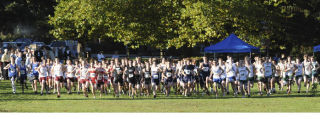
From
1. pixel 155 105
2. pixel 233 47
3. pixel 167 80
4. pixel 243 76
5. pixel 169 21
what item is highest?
pixel 169 21

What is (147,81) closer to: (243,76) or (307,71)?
(243,76)

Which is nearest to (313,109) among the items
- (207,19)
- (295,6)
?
(207,19)

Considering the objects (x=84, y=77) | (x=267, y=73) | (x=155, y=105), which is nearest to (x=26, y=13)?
(x=84, y=77)

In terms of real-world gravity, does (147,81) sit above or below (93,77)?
below

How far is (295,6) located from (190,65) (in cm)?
2885

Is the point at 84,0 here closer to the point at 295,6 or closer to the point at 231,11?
the point at 231,11

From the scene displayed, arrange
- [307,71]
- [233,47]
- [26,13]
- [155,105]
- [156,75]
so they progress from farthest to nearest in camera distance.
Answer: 1. [26,13]
2. [233,47]
3. [307,71]
4. [156,75]
5. [155,105]

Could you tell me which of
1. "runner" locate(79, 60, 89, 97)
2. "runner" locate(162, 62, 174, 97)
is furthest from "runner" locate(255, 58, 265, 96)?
"runner" locate(79, 60, 89, 97)

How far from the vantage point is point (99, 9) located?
41.5 metres

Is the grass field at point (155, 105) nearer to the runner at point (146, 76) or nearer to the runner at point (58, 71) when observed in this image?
the runner at point (58, 71)

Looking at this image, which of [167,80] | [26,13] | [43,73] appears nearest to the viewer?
[167,80]

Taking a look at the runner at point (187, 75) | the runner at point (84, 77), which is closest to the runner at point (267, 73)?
the runner at point (187, 75)

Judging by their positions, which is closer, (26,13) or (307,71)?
(307,71)

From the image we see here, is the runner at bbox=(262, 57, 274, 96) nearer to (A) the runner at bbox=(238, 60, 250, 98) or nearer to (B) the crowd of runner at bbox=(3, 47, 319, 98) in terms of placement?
(B) the crowd of runner at bbox=(3, 47, 319, 98)
